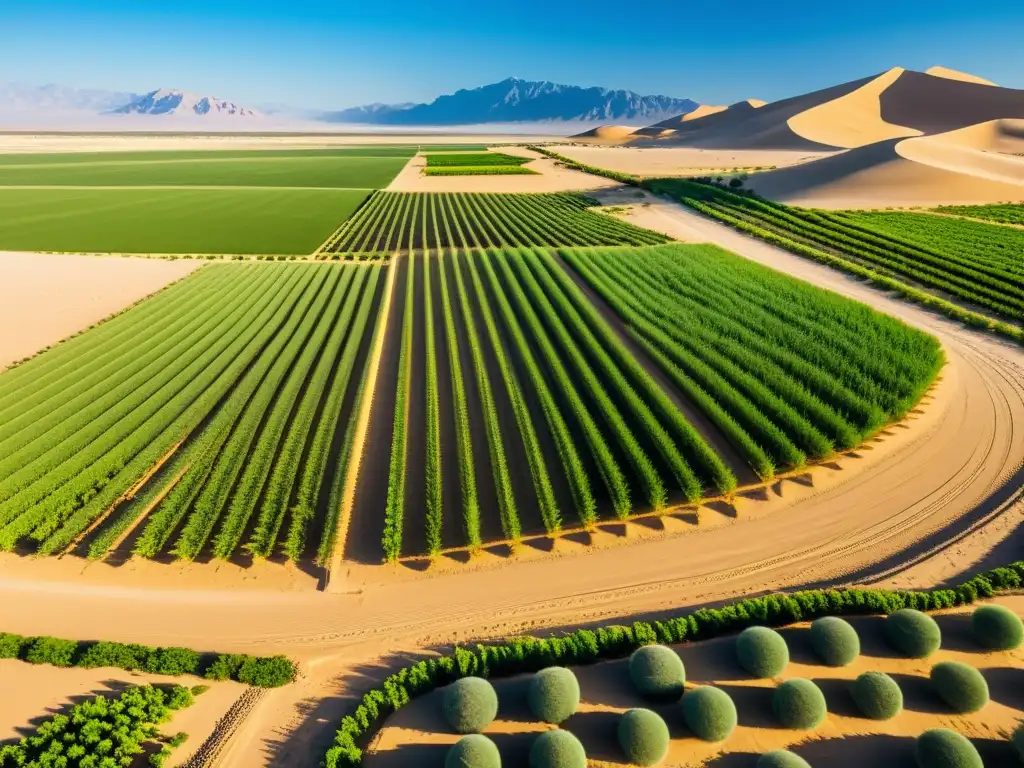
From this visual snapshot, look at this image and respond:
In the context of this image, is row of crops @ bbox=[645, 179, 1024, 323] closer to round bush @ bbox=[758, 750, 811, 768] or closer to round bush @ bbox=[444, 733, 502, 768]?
round bush @ bbox=[758, 750, 811, 768]

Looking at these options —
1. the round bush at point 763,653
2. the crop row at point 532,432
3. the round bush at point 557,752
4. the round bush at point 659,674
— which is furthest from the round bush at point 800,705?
the crop row at point 532,432

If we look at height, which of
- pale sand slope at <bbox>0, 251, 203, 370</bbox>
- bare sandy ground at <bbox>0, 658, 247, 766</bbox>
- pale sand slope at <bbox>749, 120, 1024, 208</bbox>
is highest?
pale sand slope at <bbox>749, 120, 1024, 208</bbox>

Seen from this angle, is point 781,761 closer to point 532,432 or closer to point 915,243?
point 532,432

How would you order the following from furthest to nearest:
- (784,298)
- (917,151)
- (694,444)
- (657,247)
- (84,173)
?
1. (84,173)
2. (917,151)
3. (657,247)
4. (784,298)
5. (694,444)

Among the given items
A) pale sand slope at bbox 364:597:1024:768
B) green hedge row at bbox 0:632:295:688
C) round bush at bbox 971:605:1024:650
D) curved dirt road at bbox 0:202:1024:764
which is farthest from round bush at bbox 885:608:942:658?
green hedge row at bbox 0:632:295:688

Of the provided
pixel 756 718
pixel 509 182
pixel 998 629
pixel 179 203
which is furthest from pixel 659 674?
pixel 509 182

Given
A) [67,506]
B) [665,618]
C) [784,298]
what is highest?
[784,298]

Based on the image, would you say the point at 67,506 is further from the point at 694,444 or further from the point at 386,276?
the point at 386,276

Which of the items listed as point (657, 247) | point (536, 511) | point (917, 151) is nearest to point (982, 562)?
point (536, 511)
